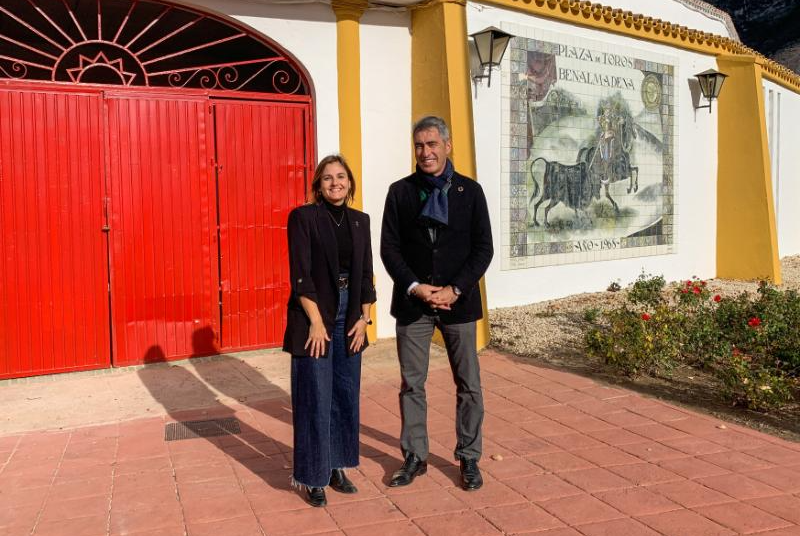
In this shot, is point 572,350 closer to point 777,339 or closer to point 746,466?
point 777,339

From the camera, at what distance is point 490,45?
7.77 meters

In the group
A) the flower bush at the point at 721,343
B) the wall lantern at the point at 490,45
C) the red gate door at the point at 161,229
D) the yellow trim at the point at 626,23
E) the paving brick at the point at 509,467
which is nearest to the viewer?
the paving brick at the point at 509,467

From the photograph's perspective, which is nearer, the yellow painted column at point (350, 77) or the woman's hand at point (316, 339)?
the woman's hand at point (316, 339)

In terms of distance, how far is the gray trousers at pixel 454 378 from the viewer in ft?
12.6

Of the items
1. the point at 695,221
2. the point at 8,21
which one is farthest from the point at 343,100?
the point at 695,221

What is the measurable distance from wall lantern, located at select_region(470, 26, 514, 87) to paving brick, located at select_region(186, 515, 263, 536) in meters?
5.89

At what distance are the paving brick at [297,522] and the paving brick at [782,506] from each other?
2.08m

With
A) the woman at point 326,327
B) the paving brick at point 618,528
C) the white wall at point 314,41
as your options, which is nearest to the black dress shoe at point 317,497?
the woman at point 326,327

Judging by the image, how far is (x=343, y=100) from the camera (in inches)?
279

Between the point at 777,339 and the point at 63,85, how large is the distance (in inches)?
243

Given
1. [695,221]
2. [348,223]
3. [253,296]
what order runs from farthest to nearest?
1. [695,221]
2. [253,296]
3. [348,223]

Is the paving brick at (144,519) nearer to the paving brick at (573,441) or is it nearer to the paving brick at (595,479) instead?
the paving brick at (595,479)

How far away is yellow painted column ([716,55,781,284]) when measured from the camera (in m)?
11.0

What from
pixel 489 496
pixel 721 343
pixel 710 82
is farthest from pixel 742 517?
pixel 710 82
